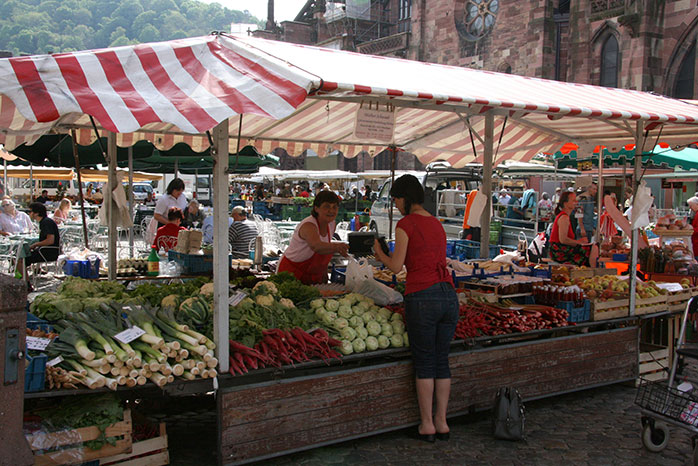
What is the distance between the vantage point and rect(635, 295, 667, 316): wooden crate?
6.38 metres

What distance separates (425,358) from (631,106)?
3.35 m

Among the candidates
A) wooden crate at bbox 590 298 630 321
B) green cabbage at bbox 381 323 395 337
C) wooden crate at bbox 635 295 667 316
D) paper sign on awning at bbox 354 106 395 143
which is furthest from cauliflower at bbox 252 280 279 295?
wooden crate at bbox 635 295 667 316

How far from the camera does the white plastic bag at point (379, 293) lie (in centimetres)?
544

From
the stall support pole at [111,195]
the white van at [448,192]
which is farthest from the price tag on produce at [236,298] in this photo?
the white van at [448,192]

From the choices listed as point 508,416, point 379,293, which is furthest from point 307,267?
point 508,416

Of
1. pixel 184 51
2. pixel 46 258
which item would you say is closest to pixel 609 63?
pixel 46 258

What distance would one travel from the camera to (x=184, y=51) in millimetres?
4102

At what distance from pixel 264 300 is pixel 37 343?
1663 millimetres

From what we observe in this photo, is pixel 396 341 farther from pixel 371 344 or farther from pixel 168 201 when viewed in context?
pixel 168 201

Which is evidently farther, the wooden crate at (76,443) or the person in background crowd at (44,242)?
the person in background crowd at (44,242)

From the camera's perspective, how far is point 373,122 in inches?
227

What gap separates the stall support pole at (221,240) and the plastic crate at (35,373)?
106 centimetres

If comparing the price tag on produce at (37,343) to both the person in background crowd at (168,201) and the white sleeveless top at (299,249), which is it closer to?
the white sleeveless top at (299,249)

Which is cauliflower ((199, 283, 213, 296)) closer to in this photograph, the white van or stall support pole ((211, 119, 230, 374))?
stall support pole ((211, 119, 230, 374))
